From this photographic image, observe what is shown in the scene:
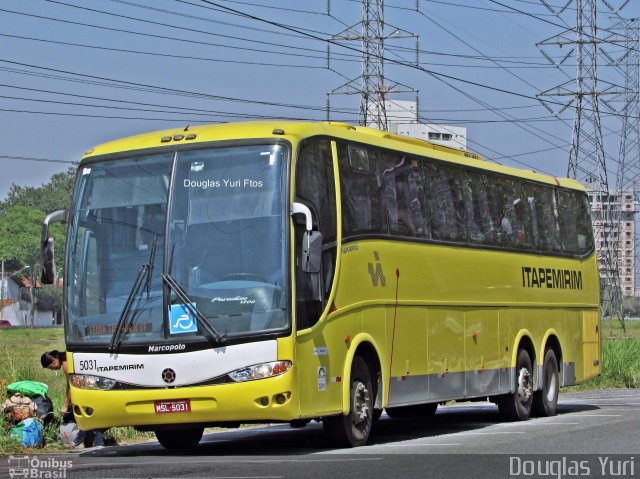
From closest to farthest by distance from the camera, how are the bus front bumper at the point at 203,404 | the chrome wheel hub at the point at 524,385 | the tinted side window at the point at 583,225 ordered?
the bus front bumper at the point at 203,404 → the chrome wheel hub at the point at 524,385 → the tinted side window at the point at 583,225

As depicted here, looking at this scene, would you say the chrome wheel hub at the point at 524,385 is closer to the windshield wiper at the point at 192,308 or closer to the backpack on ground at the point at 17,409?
the backpack on ground at the point at 17,409

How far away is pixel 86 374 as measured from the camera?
15.1 metres

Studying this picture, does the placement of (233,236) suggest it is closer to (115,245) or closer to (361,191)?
(115,245)

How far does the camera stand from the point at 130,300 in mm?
14828

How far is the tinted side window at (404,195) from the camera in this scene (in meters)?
17.5

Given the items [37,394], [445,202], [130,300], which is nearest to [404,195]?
[445,202]

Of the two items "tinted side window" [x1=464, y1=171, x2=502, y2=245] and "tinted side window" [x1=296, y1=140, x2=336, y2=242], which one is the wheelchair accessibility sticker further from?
"tinted side window" [x1=464, y1=171, x2=502, y2=245]

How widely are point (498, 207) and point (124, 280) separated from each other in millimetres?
8284

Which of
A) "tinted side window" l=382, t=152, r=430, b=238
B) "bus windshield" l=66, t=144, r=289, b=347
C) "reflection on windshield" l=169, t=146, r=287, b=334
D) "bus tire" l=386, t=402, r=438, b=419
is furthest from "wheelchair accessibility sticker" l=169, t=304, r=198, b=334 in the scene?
"bus tire" l=386, t=402, r=438, b=419

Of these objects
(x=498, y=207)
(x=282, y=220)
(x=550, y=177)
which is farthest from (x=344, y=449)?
Answer: (x=550, y=177)

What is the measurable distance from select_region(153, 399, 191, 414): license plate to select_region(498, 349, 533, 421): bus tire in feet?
27.4

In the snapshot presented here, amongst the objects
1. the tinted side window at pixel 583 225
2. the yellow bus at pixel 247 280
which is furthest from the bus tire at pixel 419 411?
the tinted side window at pixel 583 225

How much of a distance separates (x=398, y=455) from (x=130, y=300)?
3.36 metres

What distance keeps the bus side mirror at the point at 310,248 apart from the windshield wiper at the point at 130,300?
5.55 ft
